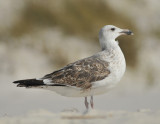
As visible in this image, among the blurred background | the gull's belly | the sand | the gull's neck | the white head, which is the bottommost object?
the sand

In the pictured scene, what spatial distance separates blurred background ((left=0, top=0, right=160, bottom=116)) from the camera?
716 inches

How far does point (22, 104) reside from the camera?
15656 millimetres

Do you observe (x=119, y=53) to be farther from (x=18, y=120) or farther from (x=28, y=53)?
(x=28, y=53)

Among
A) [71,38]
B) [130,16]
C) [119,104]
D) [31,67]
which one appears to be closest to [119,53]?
[119,104]

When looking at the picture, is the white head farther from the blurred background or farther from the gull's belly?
the blurred background

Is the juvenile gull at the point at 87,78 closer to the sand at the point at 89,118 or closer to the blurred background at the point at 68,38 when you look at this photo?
the sand at the point at 89,118

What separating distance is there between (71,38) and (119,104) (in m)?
5.53

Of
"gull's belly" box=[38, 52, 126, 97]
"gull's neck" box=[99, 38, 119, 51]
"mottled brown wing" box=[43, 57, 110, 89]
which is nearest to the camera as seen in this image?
"gull's belly" box=[38, 52, 126, 97]

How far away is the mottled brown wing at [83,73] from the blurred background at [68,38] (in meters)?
6.77

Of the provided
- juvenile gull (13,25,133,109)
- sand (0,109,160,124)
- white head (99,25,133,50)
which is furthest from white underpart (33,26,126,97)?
sand (0,109,160,124)

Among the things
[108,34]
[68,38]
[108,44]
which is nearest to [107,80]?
[108,44]

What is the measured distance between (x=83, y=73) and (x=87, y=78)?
0.51 feet

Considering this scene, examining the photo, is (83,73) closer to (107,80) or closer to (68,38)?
(107,80)

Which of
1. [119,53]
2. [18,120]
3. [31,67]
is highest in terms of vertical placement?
[31,67]
